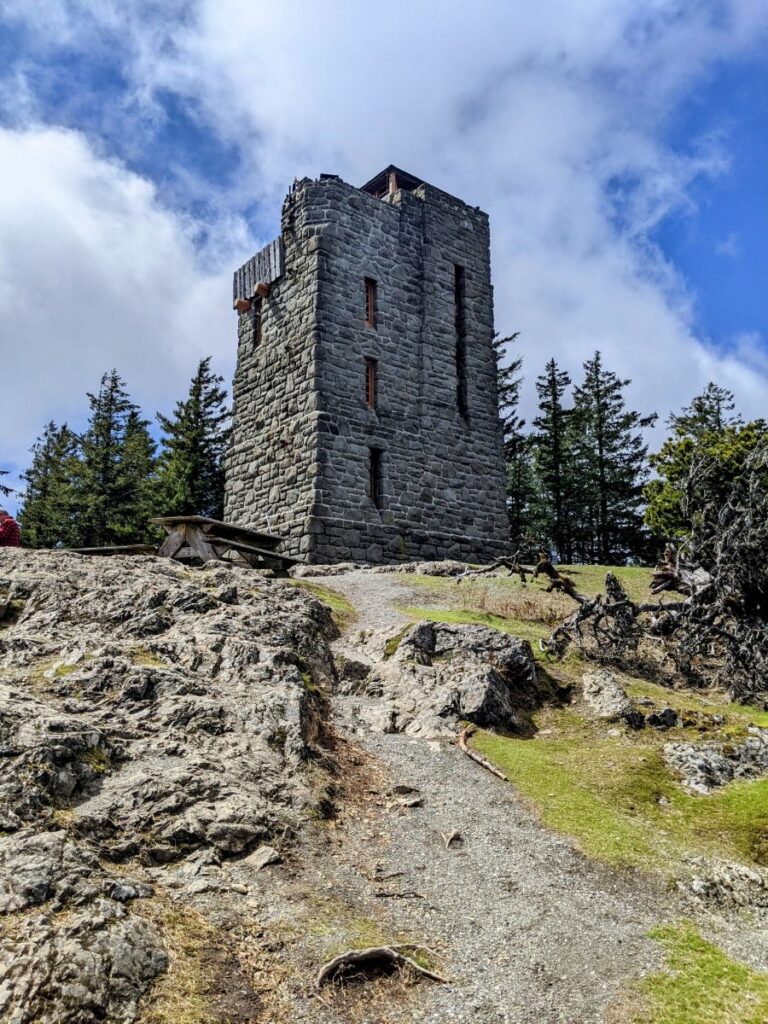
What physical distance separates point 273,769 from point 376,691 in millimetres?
2711

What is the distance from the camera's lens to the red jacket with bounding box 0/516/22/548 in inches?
496

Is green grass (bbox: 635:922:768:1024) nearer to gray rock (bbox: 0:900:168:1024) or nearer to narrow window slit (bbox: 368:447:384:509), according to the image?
gray rock (bbox: 0:900:168:1024)

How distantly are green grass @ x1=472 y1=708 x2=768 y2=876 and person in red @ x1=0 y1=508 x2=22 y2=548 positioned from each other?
31.9 feet

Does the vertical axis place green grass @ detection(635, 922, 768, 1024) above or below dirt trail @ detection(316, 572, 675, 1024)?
below

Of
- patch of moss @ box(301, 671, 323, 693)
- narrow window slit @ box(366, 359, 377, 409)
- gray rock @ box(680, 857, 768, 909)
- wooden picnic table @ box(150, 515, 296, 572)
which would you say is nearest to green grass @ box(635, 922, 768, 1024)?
gray rock @ box(680, 857, 768, 909)

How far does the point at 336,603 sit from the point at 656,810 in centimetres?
706

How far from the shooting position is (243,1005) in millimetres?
3266

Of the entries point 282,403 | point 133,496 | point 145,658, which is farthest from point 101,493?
point 145,658

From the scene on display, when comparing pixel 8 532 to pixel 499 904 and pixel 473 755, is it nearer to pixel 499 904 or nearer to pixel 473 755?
pixel 473 755

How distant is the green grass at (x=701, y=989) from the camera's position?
3.41m

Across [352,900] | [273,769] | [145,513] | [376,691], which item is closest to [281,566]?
[376,691]

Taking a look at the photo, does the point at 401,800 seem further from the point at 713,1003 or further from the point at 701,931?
the point at 713,1003

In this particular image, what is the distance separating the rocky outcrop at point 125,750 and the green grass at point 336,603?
39.6 inches

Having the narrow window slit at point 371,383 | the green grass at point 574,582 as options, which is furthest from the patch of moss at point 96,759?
the narrow window slit at point 371,383
